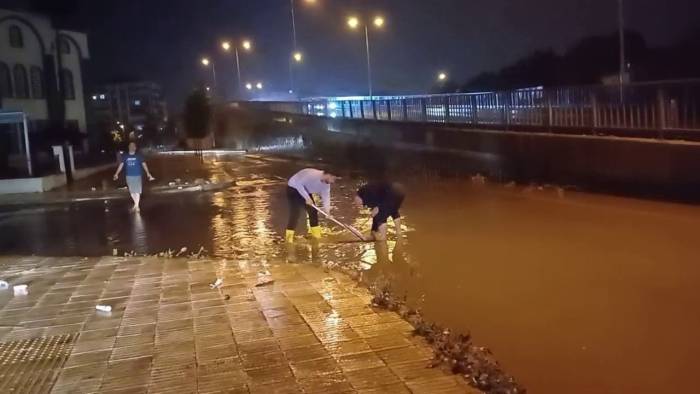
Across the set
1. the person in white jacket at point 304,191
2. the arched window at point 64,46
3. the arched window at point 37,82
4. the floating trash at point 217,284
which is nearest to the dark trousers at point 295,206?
the person in white jacket at point 304,191

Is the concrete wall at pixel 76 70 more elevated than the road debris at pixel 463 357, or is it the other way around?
the concrete wall at pixel 76 70

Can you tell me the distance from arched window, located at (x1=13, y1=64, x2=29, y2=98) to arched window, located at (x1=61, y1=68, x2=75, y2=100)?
3.74m

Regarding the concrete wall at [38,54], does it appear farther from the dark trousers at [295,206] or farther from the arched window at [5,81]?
the dark trousers at [295,206]

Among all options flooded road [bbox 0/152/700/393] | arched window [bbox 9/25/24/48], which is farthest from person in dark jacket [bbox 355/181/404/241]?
arched window [bbox 9/25/24/48]

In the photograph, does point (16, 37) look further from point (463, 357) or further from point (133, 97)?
point (133, 97)

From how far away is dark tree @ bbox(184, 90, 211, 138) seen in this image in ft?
153

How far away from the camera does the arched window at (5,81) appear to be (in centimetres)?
3406

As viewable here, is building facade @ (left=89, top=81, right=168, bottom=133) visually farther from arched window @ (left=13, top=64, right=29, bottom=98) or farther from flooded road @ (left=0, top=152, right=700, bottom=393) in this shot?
flooded road @ (left=0, top=152, right=700, bottom=393)

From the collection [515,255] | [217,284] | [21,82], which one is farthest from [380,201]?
[21,82]

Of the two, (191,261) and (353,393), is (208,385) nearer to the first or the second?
(353,393)

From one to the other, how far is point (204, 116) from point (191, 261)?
3814cm

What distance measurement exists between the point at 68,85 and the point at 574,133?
31590mm

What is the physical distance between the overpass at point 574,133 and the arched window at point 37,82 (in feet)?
63.0

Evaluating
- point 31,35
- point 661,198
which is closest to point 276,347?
point 661,198
